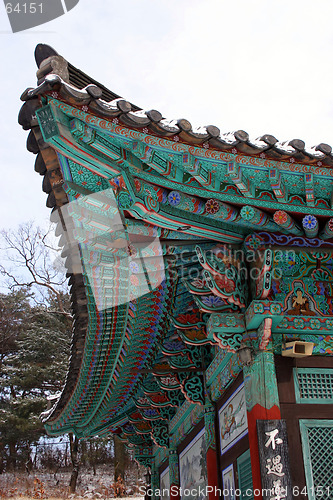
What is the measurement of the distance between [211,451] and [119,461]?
19244 millimetres

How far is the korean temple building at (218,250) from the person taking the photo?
3961 mm

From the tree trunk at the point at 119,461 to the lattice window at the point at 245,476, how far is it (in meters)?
19.2

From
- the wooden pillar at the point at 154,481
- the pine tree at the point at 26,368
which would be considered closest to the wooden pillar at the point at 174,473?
the wooden pillar at the point at 154,481

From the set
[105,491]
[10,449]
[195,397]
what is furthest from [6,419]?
[195,397]

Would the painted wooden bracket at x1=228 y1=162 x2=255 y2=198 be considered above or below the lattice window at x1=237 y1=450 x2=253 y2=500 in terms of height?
above

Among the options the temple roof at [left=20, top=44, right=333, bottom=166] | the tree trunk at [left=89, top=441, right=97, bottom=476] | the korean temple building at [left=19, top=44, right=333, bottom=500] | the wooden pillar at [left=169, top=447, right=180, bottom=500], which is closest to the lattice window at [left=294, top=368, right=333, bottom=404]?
the korean temple building at [left=19, top=44, right=333, bottom=500]

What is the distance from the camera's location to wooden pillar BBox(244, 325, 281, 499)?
14.3 feet

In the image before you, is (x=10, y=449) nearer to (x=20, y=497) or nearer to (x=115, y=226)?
(x=20, y=497)

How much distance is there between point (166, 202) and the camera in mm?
4457

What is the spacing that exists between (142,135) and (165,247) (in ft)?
3.99

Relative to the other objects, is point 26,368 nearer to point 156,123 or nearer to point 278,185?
point 278,185

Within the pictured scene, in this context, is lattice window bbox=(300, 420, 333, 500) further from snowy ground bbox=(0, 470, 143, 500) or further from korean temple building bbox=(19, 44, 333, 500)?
snowy ground bbox=(0, 470, 143, 500)

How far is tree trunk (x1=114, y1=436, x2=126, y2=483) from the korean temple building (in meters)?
18.8

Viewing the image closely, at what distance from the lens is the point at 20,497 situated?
22.5m
